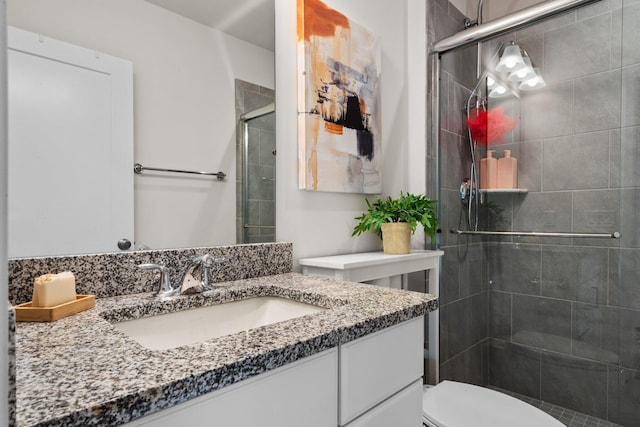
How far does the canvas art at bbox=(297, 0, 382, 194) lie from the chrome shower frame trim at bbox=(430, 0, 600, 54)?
43 cm

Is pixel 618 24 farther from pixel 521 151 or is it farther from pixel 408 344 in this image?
pixel 408 344

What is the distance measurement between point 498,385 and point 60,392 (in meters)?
2.17

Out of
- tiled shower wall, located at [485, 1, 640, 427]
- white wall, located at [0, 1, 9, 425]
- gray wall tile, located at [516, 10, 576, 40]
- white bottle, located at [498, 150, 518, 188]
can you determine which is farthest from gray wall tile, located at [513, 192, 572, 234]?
white wall, located at [0, 1, 9, 425]

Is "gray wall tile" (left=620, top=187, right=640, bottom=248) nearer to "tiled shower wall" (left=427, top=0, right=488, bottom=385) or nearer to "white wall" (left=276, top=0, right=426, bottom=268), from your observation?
"tiled shower wall" (left=427, top=0, right=488, bottom=385)

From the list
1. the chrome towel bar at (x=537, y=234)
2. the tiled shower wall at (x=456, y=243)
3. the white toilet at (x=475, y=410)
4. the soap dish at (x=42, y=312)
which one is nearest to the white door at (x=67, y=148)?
the soap dish at (x=42, y=312)

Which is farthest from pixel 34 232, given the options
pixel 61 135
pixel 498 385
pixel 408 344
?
pixel 498 385

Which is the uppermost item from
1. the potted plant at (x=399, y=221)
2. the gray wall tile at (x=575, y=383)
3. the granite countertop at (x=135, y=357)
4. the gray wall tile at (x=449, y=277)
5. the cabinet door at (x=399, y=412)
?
the potted plant at (x=399, y=221)

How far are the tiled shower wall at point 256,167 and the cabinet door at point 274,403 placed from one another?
623mm

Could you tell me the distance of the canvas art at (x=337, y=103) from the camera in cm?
132

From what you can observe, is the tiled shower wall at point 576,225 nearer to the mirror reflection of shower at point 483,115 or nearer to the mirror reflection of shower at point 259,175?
the mirror reflection of shower at point 483,115

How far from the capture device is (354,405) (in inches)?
27.7

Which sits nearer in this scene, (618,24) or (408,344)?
(408,344)

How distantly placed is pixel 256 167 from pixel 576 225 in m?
1.59

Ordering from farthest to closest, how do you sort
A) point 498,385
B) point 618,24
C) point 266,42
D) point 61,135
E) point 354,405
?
point 498,385 < point 618,24 < point 266,42 < point 61,135 < point 354,405
